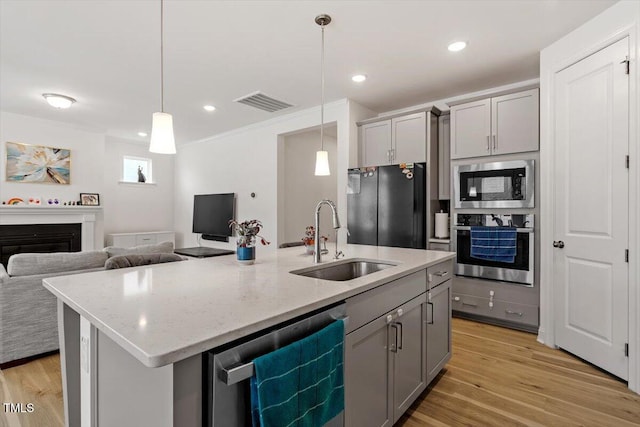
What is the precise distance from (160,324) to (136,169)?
22.2ft

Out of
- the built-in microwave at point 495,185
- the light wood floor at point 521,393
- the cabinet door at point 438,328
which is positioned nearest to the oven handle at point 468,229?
the built-in microwave at point 495,185

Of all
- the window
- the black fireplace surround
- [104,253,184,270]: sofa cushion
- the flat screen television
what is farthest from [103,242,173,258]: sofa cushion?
the window

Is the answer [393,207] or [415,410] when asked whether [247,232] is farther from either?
[393,207]

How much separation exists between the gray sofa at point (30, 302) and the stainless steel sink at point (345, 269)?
1.30 meters

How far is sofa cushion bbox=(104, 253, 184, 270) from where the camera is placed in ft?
7.03

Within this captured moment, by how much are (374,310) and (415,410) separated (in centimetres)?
93

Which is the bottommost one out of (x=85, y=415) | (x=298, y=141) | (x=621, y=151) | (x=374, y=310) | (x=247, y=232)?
(x=85, y=415)

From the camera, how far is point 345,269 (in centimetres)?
223

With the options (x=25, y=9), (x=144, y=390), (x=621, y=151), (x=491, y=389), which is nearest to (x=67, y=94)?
(x=25, y=9)

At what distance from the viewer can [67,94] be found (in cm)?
411

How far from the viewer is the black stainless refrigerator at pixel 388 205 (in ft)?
12.1

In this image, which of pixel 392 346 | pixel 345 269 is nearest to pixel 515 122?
pixel 345 269

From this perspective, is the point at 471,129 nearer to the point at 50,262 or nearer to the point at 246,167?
the point at 246,167

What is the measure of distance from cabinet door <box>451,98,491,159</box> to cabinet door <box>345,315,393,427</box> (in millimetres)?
2603
